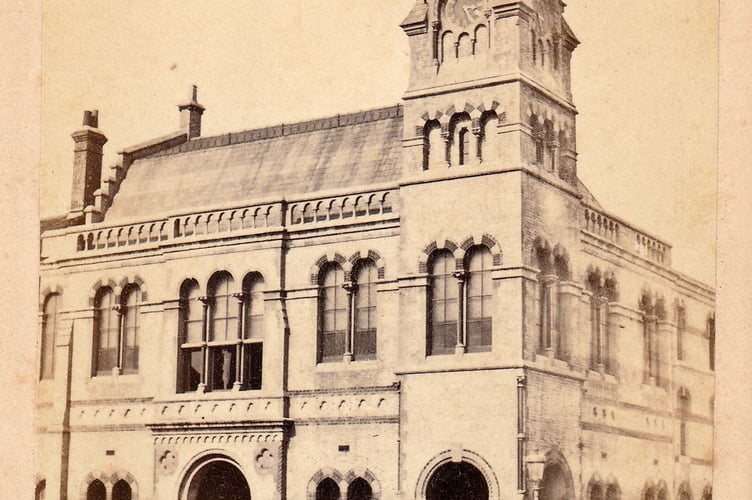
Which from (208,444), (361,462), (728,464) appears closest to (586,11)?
(728,464)

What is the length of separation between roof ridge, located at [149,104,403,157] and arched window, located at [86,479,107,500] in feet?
23.3

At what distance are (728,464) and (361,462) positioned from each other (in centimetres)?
771

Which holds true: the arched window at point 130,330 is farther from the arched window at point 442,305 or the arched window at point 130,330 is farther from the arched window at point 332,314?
the arched window at point 442,305

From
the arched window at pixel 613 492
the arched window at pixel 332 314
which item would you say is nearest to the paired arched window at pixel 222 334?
the arched window at pixel 332 314

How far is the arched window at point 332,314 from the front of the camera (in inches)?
950

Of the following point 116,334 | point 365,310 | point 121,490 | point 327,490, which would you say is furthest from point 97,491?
point 365,310

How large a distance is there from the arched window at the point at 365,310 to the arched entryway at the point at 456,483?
250cm

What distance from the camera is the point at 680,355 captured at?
72.3 feet

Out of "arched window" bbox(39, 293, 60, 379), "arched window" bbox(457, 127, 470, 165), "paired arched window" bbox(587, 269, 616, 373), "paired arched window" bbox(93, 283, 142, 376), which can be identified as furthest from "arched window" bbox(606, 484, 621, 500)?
"arched window" bbox(39, 293, 60, 379)

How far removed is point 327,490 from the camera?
24.1 meters

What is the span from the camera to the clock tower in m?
22.5

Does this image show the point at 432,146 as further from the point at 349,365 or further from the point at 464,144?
the point at 349,365

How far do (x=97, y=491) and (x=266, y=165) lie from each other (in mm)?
7238

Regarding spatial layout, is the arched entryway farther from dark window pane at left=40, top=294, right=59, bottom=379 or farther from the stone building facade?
dark window pane at left=40, top=294, right=59, bottom=379
